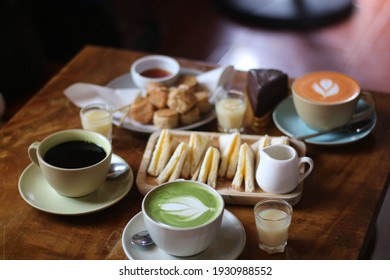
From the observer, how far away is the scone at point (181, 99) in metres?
1.65

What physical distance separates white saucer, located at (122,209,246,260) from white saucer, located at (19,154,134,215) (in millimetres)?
121

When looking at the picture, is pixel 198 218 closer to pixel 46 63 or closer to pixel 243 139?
pixel 243 139

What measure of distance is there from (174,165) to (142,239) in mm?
257

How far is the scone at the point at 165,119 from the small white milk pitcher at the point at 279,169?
344mm

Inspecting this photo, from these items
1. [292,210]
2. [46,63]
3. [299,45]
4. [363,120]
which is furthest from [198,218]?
[299,45]

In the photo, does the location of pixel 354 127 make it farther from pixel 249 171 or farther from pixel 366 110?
pixel 249 171

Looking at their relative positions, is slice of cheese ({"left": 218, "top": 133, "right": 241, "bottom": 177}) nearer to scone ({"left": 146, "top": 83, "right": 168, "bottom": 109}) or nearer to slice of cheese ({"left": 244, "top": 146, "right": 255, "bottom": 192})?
slice of cheese ({"left": 244, "top": 146, "right": 255, "bottom": 192})

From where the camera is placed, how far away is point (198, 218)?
45.5 inches

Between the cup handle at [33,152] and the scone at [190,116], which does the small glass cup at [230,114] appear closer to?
the scone at [190,116]

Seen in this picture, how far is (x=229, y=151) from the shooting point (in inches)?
57.6

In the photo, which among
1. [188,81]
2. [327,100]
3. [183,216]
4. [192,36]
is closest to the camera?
[183,216]

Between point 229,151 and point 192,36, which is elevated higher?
point 229,151

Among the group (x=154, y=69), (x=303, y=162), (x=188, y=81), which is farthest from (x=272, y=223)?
(x=154, y=69)

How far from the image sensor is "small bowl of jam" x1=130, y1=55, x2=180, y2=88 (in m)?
1.82
